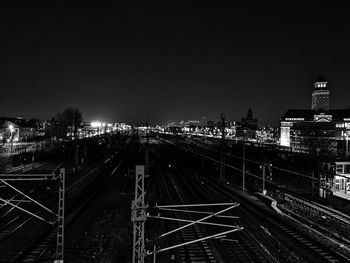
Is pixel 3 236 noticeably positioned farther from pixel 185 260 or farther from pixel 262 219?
pixel 262 219

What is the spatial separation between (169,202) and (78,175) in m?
15.8

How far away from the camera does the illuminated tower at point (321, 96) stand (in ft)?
381

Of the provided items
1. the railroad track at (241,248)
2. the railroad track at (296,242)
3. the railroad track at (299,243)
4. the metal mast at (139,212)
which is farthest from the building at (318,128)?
the metal mast at (139,212)

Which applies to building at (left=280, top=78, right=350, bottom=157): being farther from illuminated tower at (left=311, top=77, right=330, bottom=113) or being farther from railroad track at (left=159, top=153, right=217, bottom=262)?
railroad track at (left=159, top=153, right=217, bottom=262)

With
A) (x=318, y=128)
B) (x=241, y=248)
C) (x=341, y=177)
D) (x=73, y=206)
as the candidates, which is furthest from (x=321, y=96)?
(x=241, y=248)

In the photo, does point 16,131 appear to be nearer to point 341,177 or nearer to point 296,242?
point 341,177

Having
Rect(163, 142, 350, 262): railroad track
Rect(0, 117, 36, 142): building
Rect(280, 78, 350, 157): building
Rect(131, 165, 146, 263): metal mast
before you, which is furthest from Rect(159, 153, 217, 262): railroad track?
Rect(0, 117, 36, 142): building

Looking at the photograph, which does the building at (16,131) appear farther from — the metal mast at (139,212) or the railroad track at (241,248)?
the metal mast at (139,212)

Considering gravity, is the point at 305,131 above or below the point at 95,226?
above

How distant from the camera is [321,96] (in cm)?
11675

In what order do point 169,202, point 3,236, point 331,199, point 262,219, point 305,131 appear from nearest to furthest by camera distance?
point 3,236, point 262,219, point 169,202, point 331,199, point 305,131

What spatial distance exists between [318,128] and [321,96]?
50.8 meters

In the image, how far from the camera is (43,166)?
40281 millimetres

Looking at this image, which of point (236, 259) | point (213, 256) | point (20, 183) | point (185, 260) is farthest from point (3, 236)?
point (20, 183)
